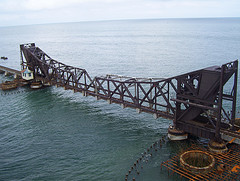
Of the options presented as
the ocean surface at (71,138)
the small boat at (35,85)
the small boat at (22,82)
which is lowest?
the ocean surface at (71,138)

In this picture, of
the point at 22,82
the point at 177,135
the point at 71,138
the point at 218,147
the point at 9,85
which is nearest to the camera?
the point at 218,147

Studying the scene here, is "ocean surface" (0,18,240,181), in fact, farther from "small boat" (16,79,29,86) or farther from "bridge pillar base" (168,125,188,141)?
"small boat" (16,79,29,86)

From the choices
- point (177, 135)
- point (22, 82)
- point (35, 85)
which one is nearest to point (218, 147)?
point (177, 135)

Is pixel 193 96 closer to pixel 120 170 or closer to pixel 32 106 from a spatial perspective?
pixel 120 170

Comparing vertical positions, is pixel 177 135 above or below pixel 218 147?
above

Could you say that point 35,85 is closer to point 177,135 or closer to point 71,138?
point 71,138

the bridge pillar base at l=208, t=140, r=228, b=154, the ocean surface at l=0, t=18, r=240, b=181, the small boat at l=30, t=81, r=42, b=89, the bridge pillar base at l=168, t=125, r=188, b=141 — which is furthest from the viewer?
the small boat at l=30, t=81, r=42, b=89

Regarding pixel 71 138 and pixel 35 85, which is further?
pixel 35 85

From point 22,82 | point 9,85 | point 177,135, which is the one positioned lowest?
point 177,135

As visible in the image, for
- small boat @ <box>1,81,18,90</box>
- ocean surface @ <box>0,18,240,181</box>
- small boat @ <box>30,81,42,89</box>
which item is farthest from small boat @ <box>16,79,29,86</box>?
ocean surface @ <box>0,18,240,181</box>

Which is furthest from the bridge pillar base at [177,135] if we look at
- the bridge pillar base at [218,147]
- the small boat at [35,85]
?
the small boat at [35,85]

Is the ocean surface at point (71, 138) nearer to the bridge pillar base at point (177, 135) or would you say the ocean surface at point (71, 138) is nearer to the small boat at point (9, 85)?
the bridge pillar base at point (177, 135)
